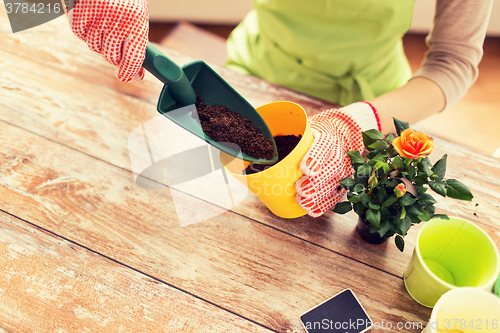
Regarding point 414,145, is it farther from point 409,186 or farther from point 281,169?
point 281,169

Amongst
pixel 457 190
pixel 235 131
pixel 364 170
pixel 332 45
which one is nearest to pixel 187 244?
pixel 235 131

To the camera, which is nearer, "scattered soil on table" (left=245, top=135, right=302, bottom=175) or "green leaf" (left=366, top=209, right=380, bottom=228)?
"green leaf" (left=366, top=209, right=380, bottom=228)

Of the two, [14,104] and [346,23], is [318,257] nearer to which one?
[346,23]

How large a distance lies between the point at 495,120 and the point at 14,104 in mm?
1728

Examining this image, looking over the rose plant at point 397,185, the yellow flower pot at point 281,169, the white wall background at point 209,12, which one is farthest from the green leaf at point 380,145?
the white wall background at point 209,12

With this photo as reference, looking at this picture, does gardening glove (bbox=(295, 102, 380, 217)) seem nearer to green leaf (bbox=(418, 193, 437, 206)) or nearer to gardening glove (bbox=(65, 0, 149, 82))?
green leaf (bbox=(418, 193, 437, 206))

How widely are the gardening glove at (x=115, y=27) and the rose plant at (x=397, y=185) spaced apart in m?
0.37

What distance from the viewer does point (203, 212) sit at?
60cm

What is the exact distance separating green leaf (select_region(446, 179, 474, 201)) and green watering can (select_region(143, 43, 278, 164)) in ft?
0.85

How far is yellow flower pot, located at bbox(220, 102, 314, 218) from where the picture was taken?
0.50 m

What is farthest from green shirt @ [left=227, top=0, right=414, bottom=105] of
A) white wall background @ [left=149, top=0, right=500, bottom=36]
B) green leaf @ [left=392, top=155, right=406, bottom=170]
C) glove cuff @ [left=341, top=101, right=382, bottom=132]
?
white wall background @ [left=149, top=0, right=500, bottom=36]

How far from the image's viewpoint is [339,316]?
489 mm

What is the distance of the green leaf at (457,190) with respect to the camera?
43 centimetres

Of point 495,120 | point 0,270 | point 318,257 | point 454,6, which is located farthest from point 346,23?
point 495,120
